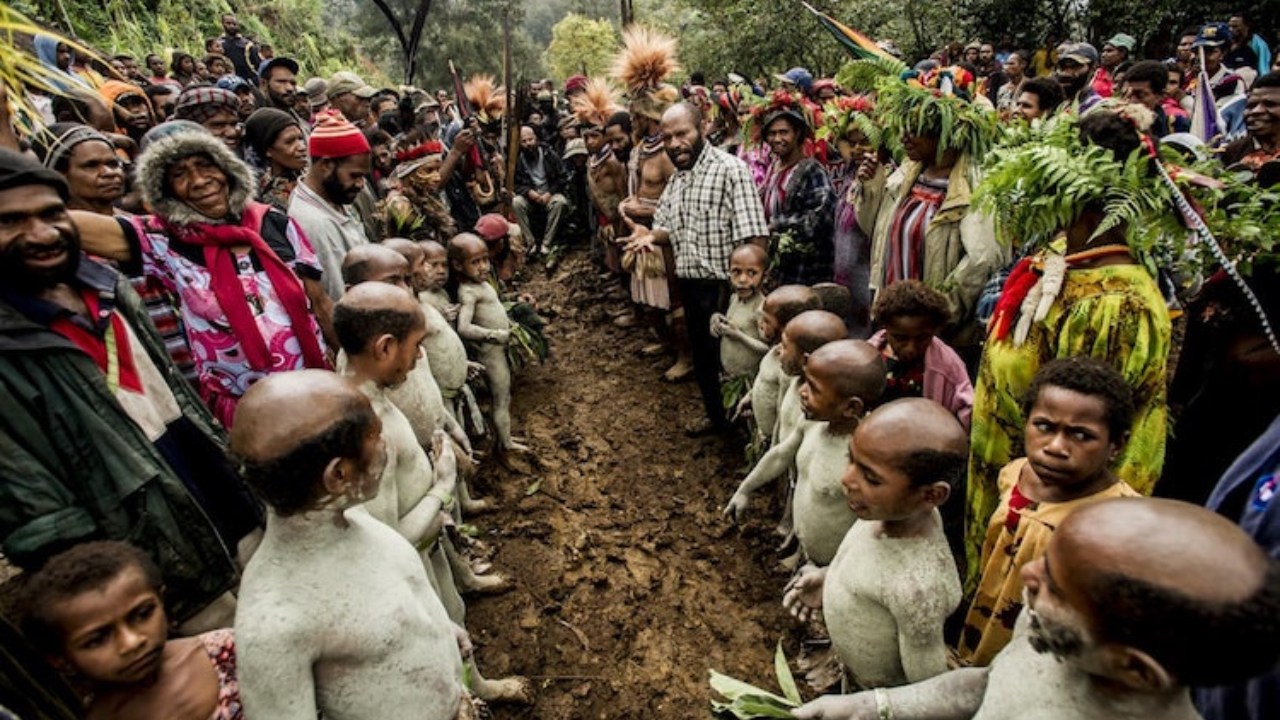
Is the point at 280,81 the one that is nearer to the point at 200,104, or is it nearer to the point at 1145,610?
the point at 200,104

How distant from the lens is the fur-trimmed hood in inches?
107

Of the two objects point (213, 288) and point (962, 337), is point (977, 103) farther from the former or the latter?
point (213, 288)

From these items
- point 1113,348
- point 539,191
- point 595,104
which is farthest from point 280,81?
point 1113,348

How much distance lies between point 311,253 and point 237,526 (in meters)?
1.40

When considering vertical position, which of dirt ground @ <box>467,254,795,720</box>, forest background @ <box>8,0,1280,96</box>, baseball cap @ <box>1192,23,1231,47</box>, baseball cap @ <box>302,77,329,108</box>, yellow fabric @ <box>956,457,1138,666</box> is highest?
forest background @ <box>8,0,1280,96</box>

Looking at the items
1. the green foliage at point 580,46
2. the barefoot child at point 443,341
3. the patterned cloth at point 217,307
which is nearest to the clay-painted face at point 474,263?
the barefoot child at point 443,341

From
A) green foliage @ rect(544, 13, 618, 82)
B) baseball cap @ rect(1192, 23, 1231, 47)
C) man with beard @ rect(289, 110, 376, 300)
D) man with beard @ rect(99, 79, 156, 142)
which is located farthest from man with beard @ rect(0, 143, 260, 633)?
green foliage @ rect(544, 13, 618, 82)

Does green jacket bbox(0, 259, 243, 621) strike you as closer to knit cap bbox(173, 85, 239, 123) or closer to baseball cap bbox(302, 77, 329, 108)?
knit cap bbox(173, 85, 239, 123)

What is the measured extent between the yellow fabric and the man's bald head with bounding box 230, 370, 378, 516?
204 cm

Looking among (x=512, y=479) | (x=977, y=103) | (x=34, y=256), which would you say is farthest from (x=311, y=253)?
(x=977, y=103)

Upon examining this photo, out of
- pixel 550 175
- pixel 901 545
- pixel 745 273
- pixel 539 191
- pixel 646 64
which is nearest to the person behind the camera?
pixel 901 545

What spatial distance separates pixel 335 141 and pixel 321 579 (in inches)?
126

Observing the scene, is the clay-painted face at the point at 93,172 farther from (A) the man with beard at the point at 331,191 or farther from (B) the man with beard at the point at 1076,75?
(B) the man with beard at the point at 1076,75

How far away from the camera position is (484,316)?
4816mm
